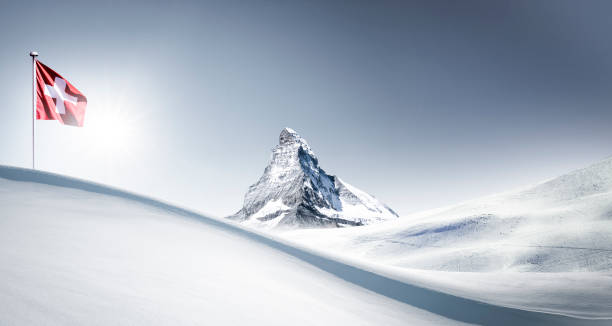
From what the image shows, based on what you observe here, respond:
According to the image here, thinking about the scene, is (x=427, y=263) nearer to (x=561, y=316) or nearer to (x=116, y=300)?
(x=561, y=316)

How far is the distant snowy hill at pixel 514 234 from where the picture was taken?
14246 millimetres

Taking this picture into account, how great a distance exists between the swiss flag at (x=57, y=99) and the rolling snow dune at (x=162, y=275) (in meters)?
7.16

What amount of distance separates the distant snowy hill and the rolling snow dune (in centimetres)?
969

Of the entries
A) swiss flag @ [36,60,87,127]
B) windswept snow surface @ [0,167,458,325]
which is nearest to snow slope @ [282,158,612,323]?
windswept snow surface @ [0,167,458,325]

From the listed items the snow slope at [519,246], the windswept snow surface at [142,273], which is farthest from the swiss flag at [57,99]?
the snow slope at [519,246]

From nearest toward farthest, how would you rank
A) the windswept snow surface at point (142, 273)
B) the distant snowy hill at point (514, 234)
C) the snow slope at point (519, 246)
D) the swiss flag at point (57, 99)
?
the windswept snow surface at point (142, 273), the snow slope at point (519, 246), the swiss flag at point (57, 99), the distant snowy hill at point (514, 234)

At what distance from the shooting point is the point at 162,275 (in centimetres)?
350

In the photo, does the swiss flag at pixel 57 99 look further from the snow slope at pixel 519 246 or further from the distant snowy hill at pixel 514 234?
the distant snowy hill at pixel 514 234

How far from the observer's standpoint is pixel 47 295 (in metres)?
2.30

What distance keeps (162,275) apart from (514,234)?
782 inches

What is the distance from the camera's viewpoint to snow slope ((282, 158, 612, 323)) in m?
8.21

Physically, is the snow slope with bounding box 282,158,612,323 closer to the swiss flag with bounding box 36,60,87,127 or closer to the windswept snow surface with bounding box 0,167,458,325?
the windswept snow surface with bounding box 0,167,458,325

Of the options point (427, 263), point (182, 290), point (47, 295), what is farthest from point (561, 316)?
point (427, 263)

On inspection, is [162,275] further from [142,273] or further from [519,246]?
[519,246]
